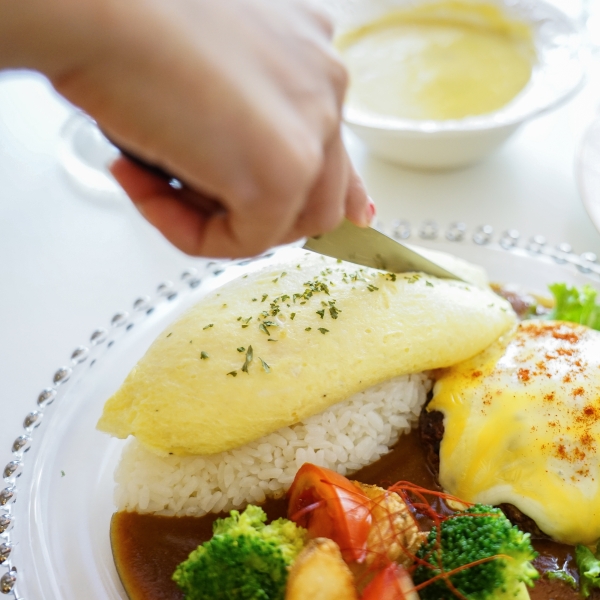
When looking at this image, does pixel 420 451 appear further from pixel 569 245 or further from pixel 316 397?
pixel 569 245

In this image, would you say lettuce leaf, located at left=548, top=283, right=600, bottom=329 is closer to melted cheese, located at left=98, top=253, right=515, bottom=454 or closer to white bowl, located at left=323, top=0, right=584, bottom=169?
melted cheese, located at left=98, top=253, right=515, bottom=454

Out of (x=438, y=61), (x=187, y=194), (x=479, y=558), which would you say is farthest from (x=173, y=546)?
(x=438, y=61)

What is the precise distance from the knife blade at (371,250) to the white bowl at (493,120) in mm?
953

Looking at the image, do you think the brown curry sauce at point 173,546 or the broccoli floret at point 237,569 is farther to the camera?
the brown curry sauce at point 173,546

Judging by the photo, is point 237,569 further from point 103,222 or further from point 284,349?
point 103,222

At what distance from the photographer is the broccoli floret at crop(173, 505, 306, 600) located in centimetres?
173

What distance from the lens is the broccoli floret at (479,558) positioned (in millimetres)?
1765

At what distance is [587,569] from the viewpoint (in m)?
1.91

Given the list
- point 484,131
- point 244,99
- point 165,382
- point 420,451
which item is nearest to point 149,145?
point 244,99

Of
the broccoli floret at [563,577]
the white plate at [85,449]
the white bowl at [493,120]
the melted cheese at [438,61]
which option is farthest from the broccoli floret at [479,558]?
the melted cheese at [438,61]

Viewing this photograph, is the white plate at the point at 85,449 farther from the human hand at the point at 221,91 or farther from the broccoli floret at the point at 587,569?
the human hand at the point at 221,91

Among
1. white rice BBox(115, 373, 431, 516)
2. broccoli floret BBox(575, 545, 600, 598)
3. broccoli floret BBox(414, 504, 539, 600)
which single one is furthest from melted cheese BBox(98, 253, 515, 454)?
broccoli floret BBox(575, 545, 600, 598)

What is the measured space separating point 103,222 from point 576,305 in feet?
7.86

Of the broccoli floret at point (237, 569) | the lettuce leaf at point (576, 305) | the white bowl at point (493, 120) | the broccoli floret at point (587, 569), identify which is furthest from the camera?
the white bowl at point (493, 120)
